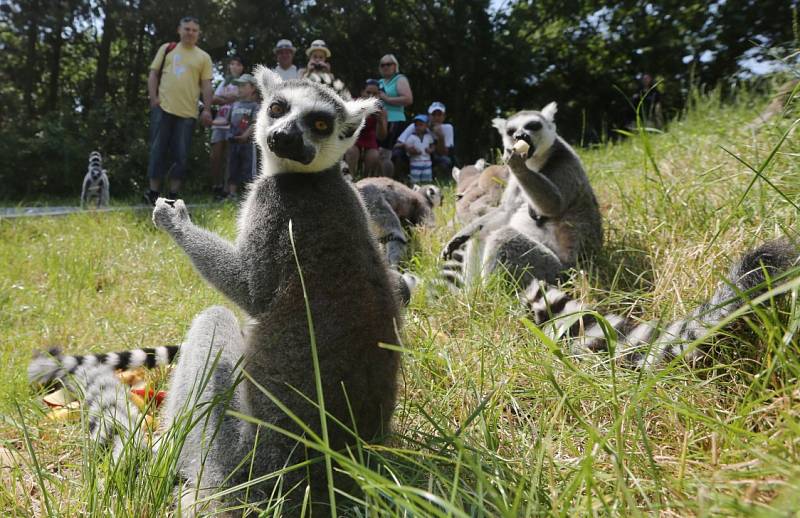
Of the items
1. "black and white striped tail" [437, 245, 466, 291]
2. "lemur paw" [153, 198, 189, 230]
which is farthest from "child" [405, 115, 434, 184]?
"lemur paw" [153, 198, 189, 230]

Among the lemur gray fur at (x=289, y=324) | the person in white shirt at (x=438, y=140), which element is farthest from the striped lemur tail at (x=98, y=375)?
the person in white shirt at (x=438, y=140)

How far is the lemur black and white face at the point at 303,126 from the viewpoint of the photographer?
225 cm

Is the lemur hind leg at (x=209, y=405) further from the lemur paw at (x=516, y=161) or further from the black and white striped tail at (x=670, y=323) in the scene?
the lemur paw at (x=516, y=161)

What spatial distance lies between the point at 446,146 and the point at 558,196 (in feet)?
29.9

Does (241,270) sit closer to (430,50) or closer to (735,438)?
(735,438)

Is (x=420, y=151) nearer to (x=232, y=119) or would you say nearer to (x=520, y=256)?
(x=232, y=119)

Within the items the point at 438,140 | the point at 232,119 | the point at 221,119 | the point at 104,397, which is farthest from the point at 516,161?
the point at 438,140

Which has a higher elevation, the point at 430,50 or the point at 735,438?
the point at 430,50

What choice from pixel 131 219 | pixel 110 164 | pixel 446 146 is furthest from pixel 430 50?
pixel 131 219

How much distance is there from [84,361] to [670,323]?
268cm

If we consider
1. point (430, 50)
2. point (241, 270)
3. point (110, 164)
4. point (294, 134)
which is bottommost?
point (110, 164)

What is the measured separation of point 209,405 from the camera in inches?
78.3

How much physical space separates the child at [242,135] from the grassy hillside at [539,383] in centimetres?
352

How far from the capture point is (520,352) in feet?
8.17
